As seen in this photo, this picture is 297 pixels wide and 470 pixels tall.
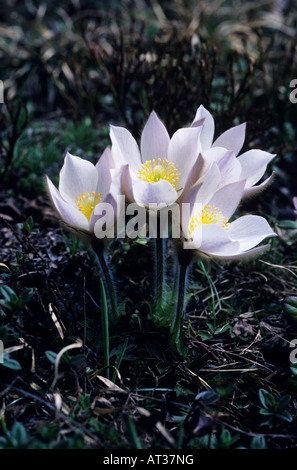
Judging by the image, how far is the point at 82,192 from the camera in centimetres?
166

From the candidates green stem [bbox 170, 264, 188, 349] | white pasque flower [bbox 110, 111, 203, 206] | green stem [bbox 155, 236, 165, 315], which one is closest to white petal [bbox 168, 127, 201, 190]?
white pasque flower [bbox 110, 111, 203, 206]

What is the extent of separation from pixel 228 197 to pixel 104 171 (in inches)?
18.5

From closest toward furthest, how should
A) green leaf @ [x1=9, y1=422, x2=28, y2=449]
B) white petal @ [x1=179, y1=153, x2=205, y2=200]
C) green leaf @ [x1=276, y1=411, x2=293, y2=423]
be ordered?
1. green leaf @ [x1=9, y1=422, x2=28, y2=449]
2. white petal @ [x1=179, y1=153, x2=205, y2=200]
3. green leaf @ [x1=276, y1=411, x2=293, y2=423]

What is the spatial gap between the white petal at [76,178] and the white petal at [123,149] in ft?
0.40

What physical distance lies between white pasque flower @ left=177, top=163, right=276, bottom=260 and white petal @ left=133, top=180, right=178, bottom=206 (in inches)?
2.6

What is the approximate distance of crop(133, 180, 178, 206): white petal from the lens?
55.9 inches

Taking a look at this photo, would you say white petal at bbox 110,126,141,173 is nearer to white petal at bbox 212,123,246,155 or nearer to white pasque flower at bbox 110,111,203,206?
white pasque flower at bbox 110,111,203,206

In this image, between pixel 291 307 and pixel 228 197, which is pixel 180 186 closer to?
pixel 228 197

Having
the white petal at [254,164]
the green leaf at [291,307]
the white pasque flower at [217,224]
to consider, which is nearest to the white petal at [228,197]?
the white pasque flower at [217,224]

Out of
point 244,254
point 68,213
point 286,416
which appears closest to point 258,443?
point 286,416

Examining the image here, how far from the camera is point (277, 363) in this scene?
5.93ft

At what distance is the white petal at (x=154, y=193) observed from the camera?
4.66ft

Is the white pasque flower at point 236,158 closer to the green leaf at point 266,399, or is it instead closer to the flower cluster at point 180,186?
the flower cluster at point 180,186
